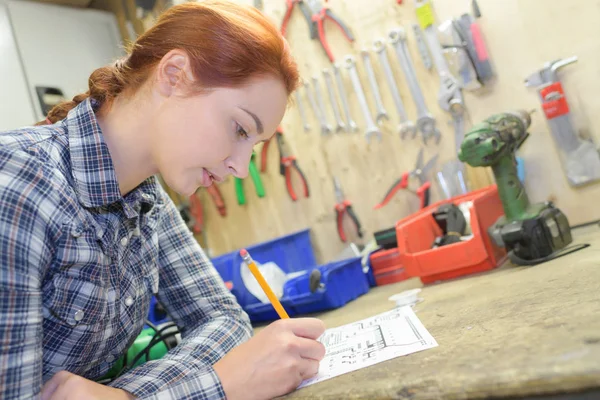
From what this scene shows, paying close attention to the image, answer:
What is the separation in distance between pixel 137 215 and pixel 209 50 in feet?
0.97

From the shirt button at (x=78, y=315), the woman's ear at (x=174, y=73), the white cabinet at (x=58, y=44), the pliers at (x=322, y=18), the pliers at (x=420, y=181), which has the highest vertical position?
the white cabinet at (x=58, y=44)

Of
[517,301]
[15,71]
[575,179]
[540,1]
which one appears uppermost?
[15,71]

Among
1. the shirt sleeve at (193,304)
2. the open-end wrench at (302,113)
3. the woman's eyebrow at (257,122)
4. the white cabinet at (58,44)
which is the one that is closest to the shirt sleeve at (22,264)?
the shirt sleeve at (193,304)

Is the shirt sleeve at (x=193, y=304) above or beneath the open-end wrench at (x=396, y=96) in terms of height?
beneath

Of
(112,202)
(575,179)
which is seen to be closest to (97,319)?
(112,202)

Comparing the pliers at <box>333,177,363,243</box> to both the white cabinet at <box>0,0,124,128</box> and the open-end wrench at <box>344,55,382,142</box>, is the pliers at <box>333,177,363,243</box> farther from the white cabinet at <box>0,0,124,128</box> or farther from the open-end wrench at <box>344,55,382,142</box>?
the white cabinet at <box>0,0,124,128</box>

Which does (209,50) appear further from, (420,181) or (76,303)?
(420,181)

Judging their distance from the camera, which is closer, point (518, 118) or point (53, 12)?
point (518, 118)

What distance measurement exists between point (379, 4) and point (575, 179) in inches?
31.1

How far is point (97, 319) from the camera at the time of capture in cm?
76

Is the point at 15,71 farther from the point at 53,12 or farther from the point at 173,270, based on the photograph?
the point at 173,270

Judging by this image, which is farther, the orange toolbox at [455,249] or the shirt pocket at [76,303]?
the orange toolbox at [455,249]

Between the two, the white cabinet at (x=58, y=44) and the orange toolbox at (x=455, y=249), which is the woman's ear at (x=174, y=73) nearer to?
the orange toolbox at (x=455, y=249)

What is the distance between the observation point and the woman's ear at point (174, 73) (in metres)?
0.79
